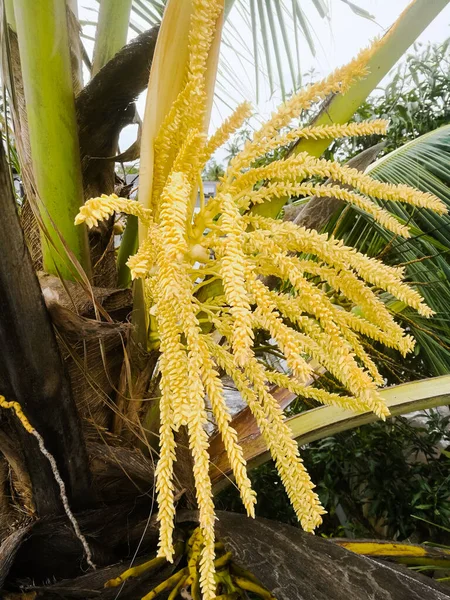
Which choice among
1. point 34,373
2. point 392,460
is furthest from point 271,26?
point 392,460

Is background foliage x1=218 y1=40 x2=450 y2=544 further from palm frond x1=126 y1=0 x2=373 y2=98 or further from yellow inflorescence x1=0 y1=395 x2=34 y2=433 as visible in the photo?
yellow inflorescence x1=0 y1=395 x2=34 y2=433

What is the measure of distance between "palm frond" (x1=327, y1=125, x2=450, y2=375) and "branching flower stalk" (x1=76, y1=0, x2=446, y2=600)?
43 centimetres

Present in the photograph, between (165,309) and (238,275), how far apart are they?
3.7 inches

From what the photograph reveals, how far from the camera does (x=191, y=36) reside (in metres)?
0.31

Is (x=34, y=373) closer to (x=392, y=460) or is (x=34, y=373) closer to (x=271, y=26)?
(x=271, y=26)

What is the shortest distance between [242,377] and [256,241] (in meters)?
0.14

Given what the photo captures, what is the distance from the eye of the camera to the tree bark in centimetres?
40

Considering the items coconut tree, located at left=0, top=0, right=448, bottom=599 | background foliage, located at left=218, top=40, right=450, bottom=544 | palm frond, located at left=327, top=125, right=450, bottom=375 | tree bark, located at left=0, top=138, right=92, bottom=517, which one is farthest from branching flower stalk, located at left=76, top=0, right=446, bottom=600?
background foliage, located at left=218, top=40, right=450, bottom=544

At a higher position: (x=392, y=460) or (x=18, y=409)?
(x=18, y=409)

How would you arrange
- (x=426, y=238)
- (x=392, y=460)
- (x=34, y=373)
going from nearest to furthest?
(x=34, y=373), (x=426, y=238), (x=392, y=460)

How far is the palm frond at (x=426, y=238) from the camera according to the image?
828 mm

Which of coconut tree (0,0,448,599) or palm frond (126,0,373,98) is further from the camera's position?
palm frond (126,0,373,98)

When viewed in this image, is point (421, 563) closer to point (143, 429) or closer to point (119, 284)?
point (143, 429)

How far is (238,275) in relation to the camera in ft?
0.83
